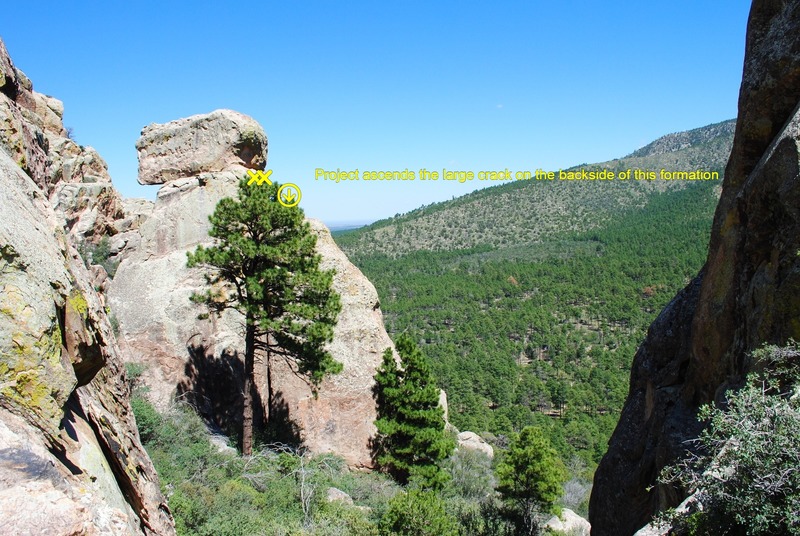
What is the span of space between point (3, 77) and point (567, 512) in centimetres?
2454

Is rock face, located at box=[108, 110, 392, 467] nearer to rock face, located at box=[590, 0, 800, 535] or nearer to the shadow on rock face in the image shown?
the shadow on rock face

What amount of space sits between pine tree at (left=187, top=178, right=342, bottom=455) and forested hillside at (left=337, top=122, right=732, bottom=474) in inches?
1237

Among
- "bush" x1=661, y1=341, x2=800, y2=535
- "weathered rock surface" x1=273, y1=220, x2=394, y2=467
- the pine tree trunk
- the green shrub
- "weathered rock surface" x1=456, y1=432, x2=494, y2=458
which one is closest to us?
"bush" x1=661, y1=341, x2=800, y2=535

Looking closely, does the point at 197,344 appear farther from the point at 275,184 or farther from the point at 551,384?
the point at 551,384

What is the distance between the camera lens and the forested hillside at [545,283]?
180ft

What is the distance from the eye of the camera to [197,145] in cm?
1973

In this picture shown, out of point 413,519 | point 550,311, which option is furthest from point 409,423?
point 550,311

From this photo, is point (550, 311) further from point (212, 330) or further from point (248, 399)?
point (248, 399)

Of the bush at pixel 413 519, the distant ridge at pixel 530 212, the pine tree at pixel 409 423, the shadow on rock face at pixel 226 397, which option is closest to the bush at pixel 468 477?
the pine tree at pixel 409 423

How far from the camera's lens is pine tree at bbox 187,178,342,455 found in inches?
539

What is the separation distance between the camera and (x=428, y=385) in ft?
58.5

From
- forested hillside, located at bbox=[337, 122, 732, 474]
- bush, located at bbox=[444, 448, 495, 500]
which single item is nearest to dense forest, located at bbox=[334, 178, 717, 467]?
forested hillside, located at bbox=[337, 122, 732, 474]

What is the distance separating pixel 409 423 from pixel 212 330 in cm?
685

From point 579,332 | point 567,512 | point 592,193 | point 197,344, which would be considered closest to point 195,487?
point 197,344
